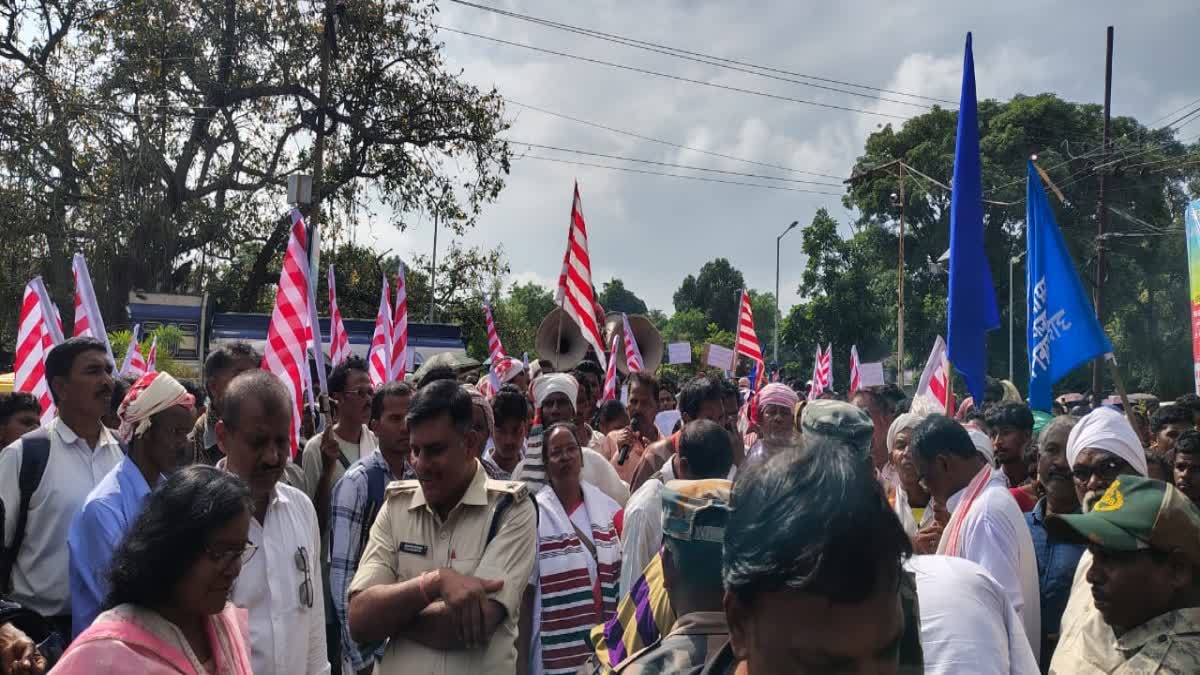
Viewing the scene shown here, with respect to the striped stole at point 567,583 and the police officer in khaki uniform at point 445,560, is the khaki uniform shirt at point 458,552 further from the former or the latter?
the striped stole at point 567,583

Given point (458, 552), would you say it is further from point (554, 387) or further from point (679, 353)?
point (679, 353)

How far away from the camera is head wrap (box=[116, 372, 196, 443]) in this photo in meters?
3.79

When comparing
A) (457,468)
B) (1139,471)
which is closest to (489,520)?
(457,468)

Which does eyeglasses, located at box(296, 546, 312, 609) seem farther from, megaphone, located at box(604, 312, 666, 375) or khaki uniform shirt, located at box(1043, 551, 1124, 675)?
megaphone, located at box(604, 312, 666, 375)

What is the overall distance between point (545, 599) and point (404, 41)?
20.4 meters

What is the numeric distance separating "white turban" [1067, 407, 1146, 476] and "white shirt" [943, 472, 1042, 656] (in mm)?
774

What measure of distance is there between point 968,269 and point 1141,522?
3.41 metres

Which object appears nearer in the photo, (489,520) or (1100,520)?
(1100,520)

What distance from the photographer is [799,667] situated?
4.25 ft

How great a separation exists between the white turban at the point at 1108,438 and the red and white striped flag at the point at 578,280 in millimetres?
4694

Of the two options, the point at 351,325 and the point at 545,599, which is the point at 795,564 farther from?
the point at 351,325

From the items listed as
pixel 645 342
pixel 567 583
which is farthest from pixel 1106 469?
pixel 645 342

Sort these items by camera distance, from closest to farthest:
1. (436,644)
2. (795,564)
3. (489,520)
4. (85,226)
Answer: (795,564), (436,644), (489,520), (85,226)

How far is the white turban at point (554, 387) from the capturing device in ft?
20.5
